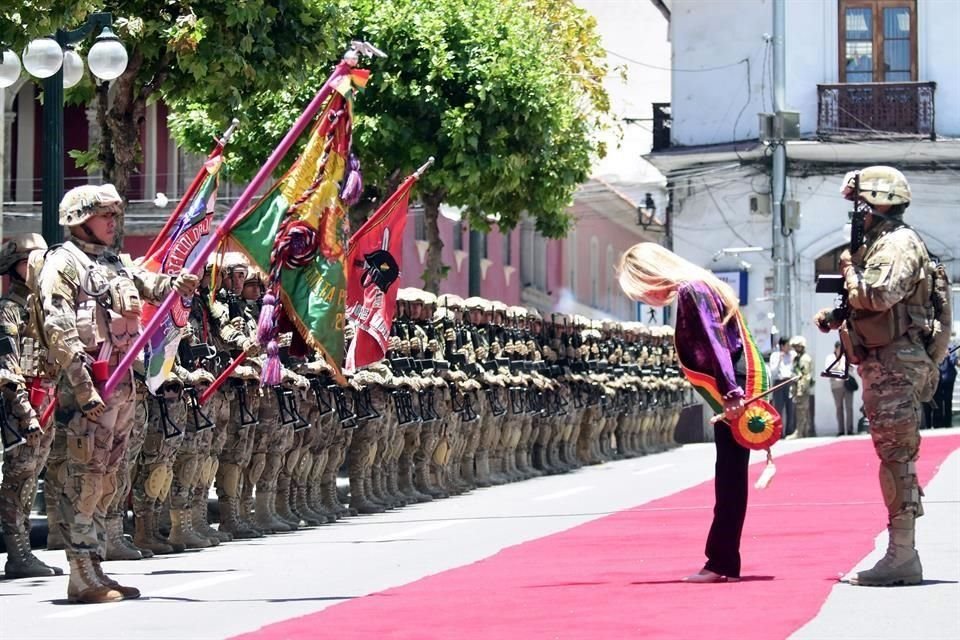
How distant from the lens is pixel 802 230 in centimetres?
4200

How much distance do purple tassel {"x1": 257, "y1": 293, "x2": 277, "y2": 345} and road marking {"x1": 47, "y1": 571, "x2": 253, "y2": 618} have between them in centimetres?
138

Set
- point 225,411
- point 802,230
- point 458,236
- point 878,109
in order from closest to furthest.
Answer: point 225,411
point 878,109
point 802,230
point 458,236

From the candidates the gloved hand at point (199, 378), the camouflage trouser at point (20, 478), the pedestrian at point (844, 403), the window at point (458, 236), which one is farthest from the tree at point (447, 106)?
the window at point (458, 236)

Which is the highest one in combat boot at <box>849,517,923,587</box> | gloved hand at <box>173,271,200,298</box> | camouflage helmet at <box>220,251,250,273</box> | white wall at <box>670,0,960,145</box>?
white wall at <box>670,0,960,145</box>

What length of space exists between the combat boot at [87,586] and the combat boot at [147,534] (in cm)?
341

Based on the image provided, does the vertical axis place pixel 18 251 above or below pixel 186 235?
below

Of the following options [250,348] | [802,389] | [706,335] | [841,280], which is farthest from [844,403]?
[841,280]

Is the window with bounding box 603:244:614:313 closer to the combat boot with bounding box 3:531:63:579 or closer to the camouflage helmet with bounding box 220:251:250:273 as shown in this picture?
the camouflage helmet with bounding box 220:251:250:273

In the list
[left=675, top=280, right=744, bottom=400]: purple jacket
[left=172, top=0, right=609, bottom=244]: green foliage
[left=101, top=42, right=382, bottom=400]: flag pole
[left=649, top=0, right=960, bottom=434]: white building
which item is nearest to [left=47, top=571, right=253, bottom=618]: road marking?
[left=101, top=42, right=382, bottom=400]: flag pole

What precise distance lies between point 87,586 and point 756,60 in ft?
109

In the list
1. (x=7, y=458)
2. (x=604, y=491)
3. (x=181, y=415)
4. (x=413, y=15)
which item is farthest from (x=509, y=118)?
(x=7, y=458)

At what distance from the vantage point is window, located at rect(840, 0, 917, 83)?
136 feet

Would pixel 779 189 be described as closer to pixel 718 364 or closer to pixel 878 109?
pixel 878 109

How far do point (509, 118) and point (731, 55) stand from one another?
16.8 metres
